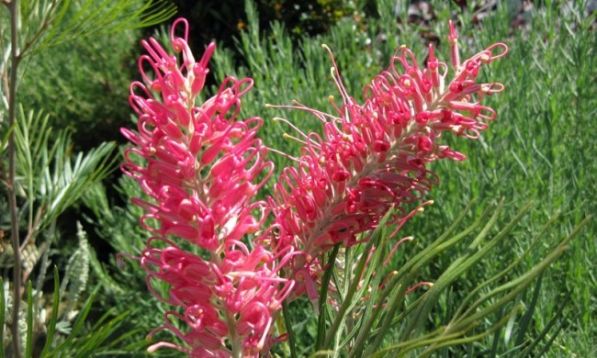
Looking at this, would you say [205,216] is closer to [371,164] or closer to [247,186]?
[247,186]

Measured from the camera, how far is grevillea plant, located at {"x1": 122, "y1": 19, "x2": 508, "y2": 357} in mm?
613

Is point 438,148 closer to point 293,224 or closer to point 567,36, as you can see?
point 293,224

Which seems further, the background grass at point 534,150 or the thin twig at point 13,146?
the background grass at point 534,150

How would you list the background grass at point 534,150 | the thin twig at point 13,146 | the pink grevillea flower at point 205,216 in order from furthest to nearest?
the background grass at point 534,150
the thin twig at point 13,146
the pink grevillea flower at point 205,216

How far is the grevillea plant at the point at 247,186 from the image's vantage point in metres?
0.61

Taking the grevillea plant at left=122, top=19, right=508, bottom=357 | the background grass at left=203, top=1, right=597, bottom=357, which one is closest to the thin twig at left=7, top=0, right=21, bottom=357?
the grevillea plant at left=122, top=19, right=508, bottom=357

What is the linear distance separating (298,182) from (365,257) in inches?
3.5

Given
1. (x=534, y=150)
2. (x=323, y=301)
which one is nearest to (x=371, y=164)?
(x=323, y=301)

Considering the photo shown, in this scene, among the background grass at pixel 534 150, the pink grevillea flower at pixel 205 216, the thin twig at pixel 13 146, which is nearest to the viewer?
the pink grevillea flower at pixel 205 216

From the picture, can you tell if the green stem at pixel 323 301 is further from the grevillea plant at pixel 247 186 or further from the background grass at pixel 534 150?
the background grass at pixel 534 150

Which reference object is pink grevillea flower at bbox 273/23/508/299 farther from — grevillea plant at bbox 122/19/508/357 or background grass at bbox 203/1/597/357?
background grass at bbox 203/1/597/357

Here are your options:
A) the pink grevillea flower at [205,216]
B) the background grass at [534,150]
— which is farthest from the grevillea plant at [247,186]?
the background grass at [534,150]

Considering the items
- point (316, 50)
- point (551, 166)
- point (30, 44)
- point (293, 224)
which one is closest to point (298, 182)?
point (293, 224)

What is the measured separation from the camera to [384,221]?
0.64 meters
